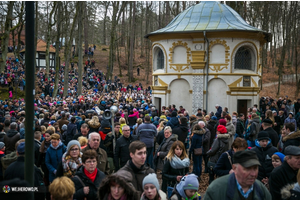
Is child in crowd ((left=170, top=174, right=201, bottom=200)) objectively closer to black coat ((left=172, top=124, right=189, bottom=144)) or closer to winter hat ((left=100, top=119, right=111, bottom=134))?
winter hat ((left=100, top=119, right=111, bottom=134))

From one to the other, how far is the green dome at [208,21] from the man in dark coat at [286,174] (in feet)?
60.2

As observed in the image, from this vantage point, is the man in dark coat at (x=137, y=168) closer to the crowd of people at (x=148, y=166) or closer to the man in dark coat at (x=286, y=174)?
the crowd of people at (x=148, y=166)

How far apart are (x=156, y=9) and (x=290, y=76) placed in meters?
23.3

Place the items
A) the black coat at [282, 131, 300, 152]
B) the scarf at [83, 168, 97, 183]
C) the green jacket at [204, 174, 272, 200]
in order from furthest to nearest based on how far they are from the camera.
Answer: the black coat at [282, 131, 300, 152], the scarf at [83, 168, 97, 183], the green jacket at [204, 174, 272, 200]

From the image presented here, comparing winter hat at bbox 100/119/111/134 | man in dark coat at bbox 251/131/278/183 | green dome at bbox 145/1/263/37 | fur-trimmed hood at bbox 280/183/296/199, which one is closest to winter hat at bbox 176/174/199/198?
fur-trimmed hood at bbox 280/183/296/199

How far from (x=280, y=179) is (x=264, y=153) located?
4.95ft

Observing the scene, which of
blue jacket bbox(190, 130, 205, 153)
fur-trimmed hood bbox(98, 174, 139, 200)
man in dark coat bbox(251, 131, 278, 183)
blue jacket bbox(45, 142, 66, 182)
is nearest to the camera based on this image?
fur-trimmed hood bbox(98, 174, 139, 200)

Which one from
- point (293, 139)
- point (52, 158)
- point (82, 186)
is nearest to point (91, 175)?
point (82, 186)

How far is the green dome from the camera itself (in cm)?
2289

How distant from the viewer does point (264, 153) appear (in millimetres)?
6293

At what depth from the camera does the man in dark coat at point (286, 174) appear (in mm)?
4785

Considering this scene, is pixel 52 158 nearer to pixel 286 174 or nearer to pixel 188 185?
pixel 188 185

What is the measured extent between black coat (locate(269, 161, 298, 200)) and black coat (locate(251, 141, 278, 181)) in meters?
1.17

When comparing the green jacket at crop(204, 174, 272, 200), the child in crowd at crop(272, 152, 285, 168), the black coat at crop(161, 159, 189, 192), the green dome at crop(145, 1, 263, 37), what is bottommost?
the black coat at crop(161, 159, 189, 192)
